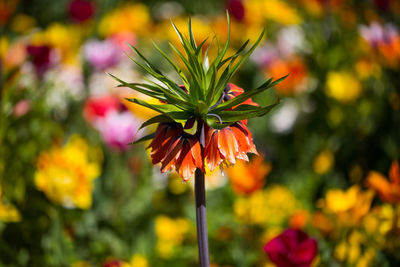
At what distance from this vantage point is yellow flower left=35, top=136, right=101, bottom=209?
3.53ft

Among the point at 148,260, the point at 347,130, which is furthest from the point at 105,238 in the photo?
the point at 347,130

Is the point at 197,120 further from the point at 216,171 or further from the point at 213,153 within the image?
the point at 216,171

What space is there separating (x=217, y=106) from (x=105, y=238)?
82cm

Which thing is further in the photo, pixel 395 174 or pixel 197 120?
pixel 395 174

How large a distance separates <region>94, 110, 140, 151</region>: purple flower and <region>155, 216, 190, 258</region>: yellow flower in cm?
26

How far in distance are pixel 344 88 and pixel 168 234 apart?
85 cm

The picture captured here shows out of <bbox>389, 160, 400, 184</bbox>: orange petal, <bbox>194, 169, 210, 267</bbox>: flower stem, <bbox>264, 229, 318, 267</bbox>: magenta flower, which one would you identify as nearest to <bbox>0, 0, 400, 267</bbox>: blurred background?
<bbox>389, 160, 400, 184</bbox>: orange petal

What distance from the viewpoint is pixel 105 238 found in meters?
1.25

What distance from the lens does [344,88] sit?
167cm

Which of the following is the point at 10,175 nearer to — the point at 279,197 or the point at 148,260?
the point at 148,260

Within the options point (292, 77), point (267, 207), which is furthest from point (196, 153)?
point (292, 77)

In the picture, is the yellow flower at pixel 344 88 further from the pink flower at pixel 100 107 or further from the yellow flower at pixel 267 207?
the pink flower at pixel 100 107

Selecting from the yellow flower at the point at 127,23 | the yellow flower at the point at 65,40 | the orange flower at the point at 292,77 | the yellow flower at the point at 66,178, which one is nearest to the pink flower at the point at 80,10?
the yellow flower at the point at 65,40

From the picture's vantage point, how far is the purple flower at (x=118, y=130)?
53.5 inches
